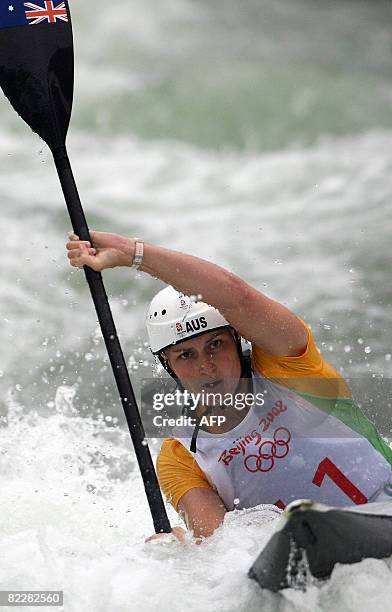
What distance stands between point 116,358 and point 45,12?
1.23 m

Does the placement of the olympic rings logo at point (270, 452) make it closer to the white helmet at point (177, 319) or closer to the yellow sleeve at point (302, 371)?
the yellow sleeve at point (302, 371)

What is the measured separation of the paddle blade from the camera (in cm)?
322

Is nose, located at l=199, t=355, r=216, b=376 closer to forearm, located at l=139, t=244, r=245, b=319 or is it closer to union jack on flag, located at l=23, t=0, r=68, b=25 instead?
forearm, located at l=139, t=244, r=245, b=319

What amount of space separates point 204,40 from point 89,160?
10.5 feet

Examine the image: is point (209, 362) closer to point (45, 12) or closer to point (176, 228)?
point (45, 12)

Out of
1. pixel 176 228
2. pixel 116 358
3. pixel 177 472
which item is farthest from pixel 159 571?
pixel 176 228

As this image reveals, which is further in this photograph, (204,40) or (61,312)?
(204,40)

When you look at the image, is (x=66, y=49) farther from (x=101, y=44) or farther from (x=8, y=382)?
(x=101, y=44)

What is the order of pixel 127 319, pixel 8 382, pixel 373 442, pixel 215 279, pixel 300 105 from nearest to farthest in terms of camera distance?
pixel 215 279 < pixel 373 442 < pixel 8 382 < pixel 127 319 < pixel 300 105

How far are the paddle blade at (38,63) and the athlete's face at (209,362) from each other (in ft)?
2.75

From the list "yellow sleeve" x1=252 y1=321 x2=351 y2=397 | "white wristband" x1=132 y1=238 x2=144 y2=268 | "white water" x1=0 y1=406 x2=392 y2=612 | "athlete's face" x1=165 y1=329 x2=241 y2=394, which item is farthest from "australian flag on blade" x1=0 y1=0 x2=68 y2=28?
"white water" x1=0 y1=406 x2=392 y2=612

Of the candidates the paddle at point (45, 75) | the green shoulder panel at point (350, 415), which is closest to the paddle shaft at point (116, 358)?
the paddle at point (45, 75)

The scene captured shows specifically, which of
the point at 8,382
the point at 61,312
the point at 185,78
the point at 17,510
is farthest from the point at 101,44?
the point at 17,510

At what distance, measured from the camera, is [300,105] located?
11.1m
